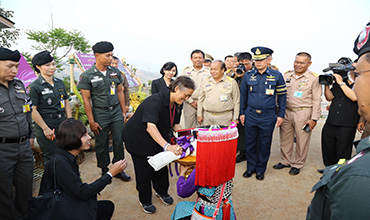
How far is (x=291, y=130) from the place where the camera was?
3865mm

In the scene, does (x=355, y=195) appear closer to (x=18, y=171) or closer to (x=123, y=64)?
(x=18, y=171)

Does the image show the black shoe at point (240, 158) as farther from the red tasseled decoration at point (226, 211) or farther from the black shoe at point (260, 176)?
the red tasseled decoration at point (226, 211)

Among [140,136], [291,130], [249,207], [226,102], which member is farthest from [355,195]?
[291,130]

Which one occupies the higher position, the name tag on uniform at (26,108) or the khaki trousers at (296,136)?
the name tag on uniform at (26,108)

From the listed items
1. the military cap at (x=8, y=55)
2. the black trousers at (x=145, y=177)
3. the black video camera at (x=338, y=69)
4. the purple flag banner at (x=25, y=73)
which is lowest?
the black trousers at (x=145, y=177)

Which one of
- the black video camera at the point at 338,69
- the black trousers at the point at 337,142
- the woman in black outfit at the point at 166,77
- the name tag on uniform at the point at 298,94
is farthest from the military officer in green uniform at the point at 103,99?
the black trousers at the point at 337,142

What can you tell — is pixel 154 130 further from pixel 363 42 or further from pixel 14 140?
pixel 363 42

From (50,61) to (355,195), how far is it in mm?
3578

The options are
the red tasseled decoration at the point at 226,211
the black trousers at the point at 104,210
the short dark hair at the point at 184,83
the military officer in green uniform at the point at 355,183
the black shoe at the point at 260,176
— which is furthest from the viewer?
the black shoe at the point at 260,176

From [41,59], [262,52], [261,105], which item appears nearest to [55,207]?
[41,59]

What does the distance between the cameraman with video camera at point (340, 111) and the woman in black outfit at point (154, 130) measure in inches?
93.6

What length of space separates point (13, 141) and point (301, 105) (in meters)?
4.05

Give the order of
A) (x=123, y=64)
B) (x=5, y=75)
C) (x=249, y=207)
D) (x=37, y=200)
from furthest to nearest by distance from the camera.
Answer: (x=123, y=64) → (x=249, y=207) → (x=5, y=75) → (x=37, y=200)

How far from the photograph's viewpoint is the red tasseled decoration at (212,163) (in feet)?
5.39
